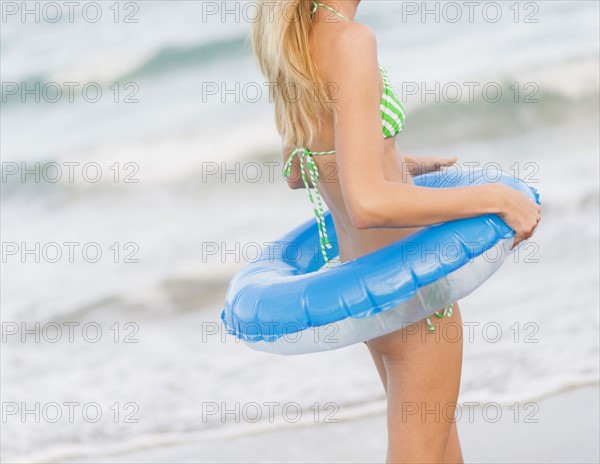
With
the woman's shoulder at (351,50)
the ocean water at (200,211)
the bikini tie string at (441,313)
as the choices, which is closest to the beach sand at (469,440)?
the ocean water at (200,211)

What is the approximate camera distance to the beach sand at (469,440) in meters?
3.78

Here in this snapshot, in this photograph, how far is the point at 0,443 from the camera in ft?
14.8

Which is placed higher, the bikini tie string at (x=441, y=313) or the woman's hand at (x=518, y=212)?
the woman's hand at (x=518, y=212)

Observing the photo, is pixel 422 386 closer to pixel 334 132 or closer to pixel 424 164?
pixel 334 132

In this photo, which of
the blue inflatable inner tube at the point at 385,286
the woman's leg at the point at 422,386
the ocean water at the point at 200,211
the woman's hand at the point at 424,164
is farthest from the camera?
the ocean water at the point at 200,211

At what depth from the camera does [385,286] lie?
2.33 metres

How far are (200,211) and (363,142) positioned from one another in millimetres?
6417

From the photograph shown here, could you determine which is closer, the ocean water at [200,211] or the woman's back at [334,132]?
the woman's back at [334,132]

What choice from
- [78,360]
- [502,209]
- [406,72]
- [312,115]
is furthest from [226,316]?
[406,72]

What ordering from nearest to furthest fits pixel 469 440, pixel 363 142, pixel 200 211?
1. pixel 363 142
2. pixel 469 440
3. pixel 200 211

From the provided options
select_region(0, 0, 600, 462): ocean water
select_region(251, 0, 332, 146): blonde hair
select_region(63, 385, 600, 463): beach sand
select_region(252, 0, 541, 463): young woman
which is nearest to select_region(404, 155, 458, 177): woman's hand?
select_region(252, 0, 541, 463): young woman

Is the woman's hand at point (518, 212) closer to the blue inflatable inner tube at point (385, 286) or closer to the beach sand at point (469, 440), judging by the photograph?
the blue inflatable inner tube at point (385, 286)

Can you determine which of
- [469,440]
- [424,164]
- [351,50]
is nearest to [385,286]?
[351,50]

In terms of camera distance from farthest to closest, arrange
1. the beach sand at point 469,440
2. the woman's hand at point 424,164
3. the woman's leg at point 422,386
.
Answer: the beach sand at point 469,440 < the woman's hand at point 424,164 < the woman's leg at point 422,386
